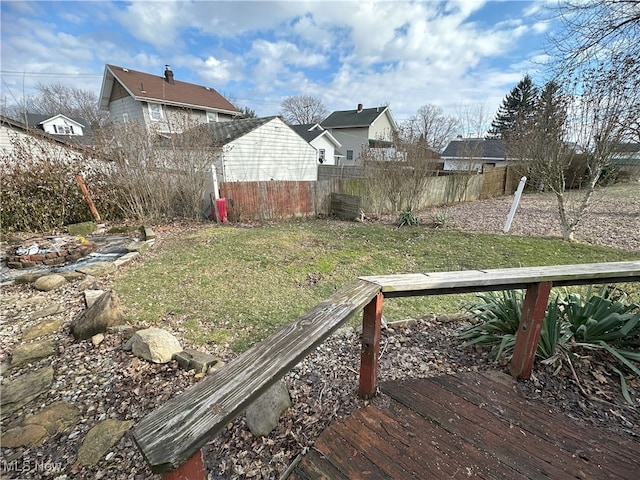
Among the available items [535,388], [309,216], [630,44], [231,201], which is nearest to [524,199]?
[630,44]

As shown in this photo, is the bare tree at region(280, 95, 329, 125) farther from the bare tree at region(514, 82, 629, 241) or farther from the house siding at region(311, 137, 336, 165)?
the bare tree at region(514, 82, 629, 241)

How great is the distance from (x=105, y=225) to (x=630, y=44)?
12112 millimetres

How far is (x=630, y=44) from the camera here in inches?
195

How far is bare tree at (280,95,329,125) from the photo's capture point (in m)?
41.9

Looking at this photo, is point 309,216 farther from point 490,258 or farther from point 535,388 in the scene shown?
point 535,388

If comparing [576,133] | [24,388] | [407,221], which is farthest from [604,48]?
[24,388]

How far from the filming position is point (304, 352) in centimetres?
108

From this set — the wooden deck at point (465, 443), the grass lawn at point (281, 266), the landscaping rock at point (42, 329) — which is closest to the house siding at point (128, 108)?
the grass lawn at point (281, 266)

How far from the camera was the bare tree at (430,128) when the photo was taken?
10.5 meters

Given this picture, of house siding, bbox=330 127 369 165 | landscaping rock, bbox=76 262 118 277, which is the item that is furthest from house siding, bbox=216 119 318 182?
house siding, bbox=330 127 369 165

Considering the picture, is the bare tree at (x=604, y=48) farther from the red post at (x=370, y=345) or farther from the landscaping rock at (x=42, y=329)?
the landscaping rock at (x=42, y=329)

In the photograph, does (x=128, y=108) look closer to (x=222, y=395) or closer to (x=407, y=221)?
(x=407, y=221)

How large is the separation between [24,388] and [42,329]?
41.3 inches

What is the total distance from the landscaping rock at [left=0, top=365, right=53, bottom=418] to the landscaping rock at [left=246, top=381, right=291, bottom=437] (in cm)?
186
